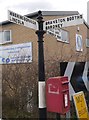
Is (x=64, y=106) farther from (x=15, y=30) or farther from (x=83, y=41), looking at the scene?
(x=83, y=41)

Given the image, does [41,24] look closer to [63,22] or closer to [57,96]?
[63,22]

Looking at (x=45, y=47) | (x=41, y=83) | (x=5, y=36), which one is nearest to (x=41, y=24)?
(x=41, y=83)

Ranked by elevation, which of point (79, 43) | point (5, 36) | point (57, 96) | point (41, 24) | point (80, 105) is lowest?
Answer: point (80, 105)

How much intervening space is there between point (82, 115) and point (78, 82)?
0.65 metres

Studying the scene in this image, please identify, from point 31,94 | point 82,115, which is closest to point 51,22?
point 82,115

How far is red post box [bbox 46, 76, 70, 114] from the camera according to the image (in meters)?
4.09

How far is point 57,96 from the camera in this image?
13.5 feet

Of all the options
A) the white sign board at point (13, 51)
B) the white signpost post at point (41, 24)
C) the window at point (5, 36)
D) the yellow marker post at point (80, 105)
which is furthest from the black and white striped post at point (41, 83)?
the window at point (5, 36)

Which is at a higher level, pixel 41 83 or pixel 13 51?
pixel 13 51

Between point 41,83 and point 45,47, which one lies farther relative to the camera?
point 45,47

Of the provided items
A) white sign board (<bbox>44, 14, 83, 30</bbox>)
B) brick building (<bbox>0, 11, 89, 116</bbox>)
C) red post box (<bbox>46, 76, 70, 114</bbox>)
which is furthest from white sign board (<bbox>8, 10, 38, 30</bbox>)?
red post box (<bbox>46, 76, 70, 114</bbox>)

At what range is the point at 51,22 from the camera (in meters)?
4.56

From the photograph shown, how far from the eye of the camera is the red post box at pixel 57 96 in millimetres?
4086

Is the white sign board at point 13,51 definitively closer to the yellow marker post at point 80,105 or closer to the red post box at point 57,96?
the yellow marker post at point 80,105
